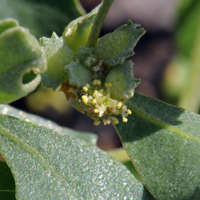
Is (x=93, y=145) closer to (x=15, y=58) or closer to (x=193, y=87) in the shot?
(x=15, y=58)

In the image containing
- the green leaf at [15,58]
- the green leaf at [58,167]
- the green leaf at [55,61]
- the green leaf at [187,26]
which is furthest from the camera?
the green leaf at [187,26]

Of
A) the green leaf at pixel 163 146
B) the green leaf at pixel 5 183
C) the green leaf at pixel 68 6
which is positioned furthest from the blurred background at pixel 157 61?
the green leaf at pixel 163 146

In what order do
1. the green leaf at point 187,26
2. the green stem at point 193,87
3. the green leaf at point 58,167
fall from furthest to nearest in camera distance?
the green leaf at point 187,26 < the green stem at point 193,87 < the green leaf at point 58,167

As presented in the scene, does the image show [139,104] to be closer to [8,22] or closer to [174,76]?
[8,22]

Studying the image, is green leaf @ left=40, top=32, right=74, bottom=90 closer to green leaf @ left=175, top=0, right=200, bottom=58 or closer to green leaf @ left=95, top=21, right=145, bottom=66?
green leaf @ left=95, top=21, right=145, bottom=66

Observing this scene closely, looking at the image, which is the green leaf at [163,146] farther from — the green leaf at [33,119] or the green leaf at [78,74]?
the green leaf at [33,119]

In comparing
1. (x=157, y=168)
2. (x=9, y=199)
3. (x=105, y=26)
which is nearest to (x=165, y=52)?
(x=105, y=26)
